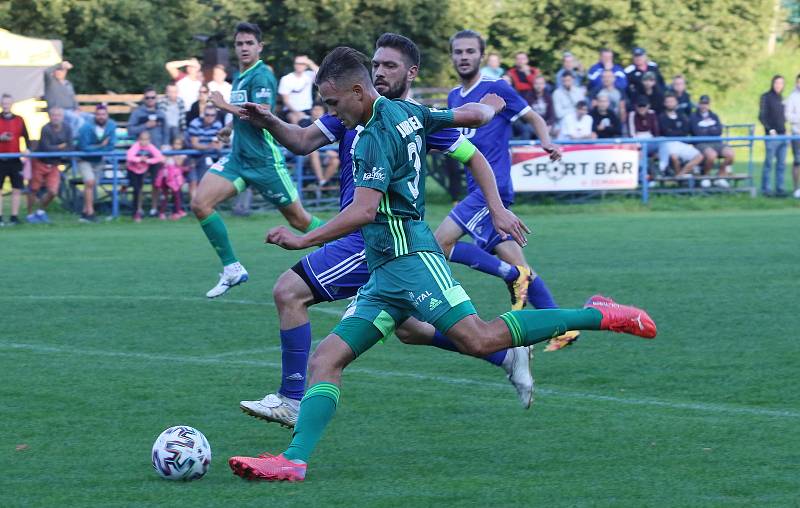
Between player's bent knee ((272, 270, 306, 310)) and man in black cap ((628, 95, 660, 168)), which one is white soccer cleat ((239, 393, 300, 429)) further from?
man in black cap ((628, 95, 660, 168))

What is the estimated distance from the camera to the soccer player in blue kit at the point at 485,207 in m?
9.15

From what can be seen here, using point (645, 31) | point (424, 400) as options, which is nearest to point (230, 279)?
point (424, 400)

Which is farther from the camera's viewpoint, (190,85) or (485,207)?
(190,85)

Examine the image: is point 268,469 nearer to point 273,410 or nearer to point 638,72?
point 273,410

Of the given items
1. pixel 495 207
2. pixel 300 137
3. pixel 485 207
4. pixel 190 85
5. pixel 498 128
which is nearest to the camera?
pixel 495 207

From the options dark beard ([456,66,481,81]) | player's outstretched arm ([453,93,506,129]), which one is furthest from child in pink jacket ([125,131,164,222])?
player's outstretched arm ([453,93,506,129])

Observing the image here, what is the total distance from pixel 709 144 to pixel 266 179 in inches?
469

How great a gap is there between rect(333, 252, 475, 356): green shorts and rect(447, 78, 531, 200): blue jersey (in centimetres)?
375

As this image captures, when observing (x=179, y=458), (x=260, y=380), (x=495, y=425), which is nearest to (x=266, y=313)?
(x=260, y=380)

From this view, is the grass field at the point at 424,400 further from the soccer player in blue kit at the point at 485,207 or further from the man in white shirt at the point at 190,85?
the man in white shirt at the point at 190,85

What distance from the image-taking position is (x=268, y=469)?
5355 mm

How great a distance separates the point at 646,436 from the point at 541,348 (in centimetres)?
273

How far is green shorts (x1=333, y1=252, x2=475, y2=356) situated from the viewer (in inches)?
217

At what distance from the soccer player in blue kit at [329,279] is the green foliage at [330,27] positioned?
75.8ft
